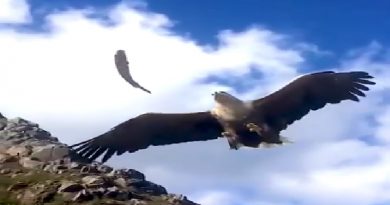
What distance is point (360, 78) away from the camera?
24984 mm

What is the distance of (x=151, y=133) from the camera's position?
2512 cm

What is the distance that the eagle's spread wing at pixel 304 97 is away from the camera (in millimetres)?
24312

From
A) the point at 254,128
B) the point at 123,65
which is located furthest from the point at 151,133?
the point at 123,65

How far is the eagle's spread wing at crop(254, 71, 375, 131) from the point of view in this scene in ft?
79.8

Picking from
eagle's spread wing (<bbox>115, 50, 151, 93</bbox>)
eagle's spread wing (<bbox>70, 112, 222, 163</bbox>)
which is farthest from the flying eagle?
eagle's spread wing (<bbox>115, 50, 151, 93</bbox>)

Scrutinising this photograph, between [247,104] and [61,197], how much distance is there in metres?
57.3

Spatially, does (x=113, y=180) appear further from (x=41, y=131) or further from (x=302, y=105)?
(x=302, y=105)

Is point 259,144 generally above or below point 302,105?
below

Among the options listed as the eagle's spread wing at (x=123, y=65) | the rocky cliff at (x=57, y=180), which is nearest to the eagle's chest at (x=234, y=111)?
the eagle's spread wing at (x=123, y=65)

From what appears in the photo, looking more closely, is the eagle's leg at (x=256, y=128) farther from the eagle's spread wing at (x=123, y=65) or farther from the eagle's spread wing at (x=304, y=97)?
the eagle's spread wing at (x=123, y=65)

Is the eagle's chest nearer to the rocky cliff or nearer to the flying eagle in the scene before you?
the flying eagle

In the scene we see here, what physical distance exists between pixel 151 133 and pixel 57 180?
61998mm

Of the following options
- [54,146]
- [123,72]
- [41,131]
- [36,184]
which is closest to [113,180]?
[36,184]

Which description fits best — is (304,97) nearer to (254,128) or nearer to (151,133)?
(254,128)
